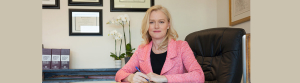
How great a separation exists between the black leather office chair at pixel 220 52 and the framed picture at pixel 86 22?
4.47ft

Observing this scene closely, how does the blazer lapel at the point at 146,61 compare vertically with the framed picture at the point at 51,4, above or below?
below

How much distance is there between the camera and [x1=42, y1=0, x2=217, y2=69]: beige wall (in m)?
2.69

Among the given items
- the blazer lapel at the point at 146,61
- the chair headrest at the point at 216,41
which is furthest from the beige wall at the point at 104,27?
the blazer lapel at the point at 146,61

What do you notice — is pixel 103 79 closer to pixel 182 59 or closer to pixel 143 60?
pixel 143 60

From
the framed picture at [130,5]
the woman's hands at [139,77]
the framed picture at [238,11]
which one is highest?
the framed picture at [130,5]

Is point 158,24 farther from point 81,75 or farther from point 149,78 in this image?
point 81,75

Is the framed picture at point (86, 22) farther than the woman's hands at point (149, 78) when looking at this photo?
Yes

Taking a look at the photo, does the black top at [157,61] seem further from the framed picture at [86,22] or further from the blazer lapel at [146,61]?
the framed picture at [86,22]

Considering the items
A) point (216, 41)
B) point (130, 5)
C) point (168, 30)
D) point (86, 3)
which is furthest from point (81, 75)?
point (216, 41)

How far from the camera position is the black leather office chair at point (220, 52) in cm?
137

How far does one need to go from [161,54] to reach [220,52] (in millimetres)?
434

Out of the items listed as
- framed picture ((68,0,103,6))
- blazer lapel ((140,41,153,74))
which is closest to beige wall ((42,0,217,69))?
framed picture ((68,0,103,6))

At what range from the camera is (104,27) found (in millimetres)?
2738

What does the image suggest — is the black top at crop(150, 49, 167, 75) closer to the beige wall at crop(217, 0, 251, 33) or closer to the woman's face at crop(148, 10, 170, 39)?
the woman's face at crop(148, 10, 170, 39)
